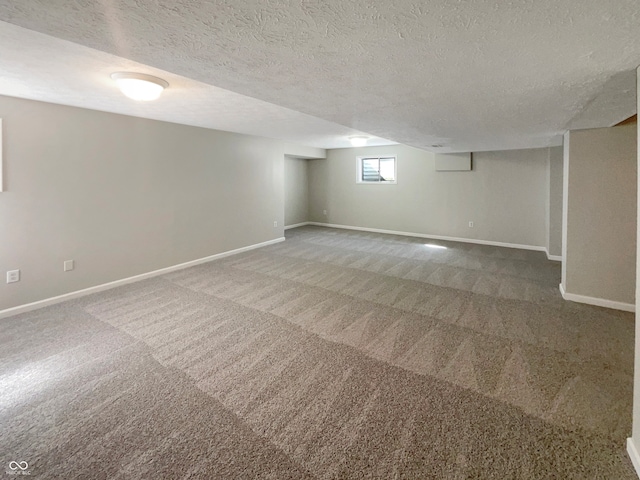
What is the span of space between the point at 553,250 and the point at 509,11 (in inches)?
220

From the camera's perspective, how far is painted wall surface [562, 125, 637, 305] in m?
3.25

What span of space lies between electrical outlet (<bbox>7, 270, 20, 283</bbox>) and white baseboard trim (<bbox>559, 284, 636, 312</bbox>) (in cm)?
624

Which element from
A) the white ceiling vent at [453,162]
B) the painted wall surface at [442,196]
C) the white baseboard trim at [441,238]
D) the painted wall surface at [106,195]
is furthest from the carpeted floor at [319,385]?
the white ceiling vent at [453,162]

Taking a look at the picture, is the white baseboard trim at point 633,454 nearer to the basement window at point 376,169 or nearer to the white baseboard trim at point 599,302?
the white baseboard trim at point 599,302

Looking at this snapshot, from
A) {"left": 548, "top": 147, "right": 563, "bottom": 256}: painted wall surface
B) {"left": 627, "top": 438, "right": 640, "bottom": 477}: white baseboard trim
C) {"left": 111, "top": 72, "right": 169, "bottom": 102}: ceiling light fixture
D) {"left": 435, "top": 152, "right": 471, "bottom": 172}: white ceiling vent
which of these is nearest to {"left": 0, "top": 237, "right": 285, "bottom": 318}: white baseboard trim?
{"left": 111, "top": 72, "right": 169, "bottom": 102}: ceiling light fixture

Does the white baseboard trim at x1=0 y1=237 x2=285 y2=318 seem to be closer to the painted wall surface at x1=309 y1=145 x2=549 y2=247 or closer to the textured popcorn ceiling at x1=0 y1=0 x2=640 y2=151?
the textured popcorn ceiling at x1=0 y1=0 x2=640 y2=151

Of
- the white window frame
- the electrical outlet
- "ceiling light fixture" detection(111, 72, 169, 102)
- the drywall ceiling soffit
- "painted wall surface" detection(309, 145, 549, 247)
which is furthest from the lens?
the white window frame

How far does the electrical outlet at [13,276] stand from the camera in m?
→ 3.24

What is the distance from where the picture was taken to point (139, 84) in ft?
8.57

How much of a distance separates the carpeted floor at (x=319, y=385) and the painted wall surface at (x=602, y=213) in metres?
0.43

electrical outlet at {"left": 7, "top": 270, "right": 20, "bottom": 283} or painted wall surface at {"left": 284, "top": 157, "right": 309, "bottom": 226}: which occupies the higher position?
painted wall surface at {"left": 284, "top": 157, "right": 309, "bottom": 226}

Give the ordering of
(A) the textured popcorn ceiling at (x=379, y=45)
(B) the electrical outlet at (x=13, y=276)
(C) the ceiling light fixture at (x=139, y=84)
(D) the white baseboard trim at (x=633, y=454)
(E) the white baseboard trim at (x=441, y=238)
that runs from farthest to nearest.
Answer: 1. (E) the white baseboard trim at (x=441, y=238)
2. (B) the electrical outlet at (x=13, y=276)
3. (C) the ceiling light fixture at (x=139, y=84)
4. (D) the white baseboard trim at (x=633, y=454)
5. (A) the textured popcorn ceiling at (x=379, y=45)

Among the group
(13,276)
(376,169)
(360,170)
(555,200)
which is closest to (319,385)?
(13,276)

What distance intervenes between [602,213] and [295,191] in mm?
6922
